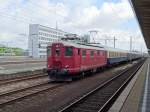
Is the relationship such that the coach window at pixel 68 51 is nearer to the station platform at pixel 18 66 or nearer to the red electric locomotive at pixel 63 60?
the red electric locomotive at pixel 63 60

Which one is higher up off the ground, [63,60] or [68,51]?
[68,51]

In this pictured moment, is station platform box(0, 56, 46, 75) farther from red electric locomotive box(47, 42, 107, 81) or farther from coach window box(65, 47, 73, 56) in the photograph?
coach window box(65, 47, 73, 56)

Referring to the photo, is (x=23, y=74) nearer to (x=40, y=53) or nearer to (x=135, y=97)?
(x=135, y=97)

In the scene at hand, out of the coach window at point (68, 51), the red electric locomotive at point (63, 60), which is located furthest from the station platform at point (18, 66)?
the coach window at point (68, 51)

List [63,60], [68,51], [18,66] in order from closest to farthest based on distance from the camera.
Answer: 1. [63,60]
2. [68,51]
3. [18,66]

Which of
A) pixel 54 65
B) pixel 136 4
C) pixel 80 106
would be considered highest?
pixel 136 4

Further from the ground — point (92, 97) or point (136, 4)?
point (136, 4)

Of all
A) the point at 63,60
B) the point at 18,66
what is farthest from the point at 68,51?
the point at 18,66

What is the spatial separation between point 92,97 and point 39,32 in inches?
3674

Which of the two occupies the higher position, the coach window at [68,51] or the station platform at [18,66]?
the coach window at [68,51]

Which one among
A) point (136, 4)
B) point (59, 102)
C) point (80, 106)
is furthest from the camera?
point (136, 4)

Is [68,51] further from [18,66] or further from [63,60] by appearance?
[18,66]

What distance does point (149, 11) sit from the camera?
1997 cm

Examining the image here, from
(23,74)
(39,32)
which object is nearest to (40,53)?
(39,32)
